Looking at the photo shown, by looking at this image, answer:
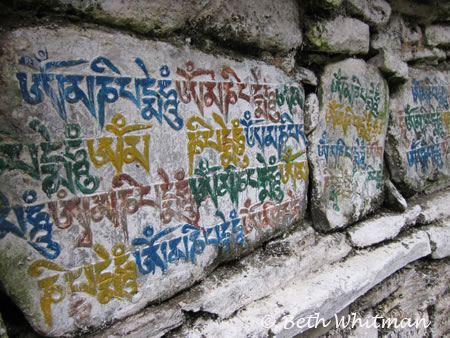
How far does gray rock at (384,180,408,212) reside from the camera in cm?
219

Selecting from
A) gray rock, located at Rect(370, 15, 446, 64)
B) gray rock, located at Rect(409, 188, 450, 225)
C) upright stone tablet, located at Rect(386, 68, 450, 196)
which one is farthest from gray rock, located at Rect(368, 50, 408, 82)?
gray rock, located at Rect(409, 188, 450, 225)

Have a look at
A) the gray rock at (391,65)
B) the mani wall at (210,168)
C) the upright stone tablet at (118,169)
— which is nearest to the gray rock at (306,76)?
the mani wall at (210,168)

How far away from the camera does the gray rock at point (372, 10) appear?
1.85 meters

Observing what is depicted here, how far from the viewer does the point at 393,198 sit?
2.21 m

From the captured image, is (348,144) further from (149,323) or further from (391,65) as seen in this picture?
(149,323)

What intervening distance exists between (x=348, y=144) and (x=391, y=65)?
0.60 metres

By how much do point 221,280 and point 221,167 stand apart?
472mm

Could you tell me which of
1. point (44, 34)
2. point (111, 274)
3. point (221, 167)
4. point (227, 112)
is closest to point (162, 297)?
point (111, 274)

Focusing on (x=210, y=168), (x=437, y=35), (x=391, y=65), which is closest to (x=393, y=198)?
(x=391, y=65)

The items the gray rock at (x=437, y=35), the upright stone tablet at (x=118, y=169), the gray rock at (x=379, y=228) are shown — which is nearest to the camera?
the upright stone tablet at (x=118, y=169)

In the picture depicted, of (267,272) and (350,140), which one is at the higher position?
(350,140)

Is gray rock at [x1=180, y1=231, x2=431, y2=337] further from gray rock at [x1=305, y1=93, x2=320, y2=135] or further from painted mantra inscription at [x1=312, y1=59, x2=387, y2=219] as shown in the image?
gray rock at [x1=305, y1=93, x2=320, y2=135]

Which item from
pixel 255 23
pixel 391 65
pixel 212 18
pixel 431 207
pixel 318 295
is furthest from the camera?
pixel 431 207

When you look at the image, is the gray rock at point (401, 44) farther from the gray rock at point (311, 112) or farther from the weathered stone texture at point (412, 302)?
the weathered stone texture at point (412, 302)
